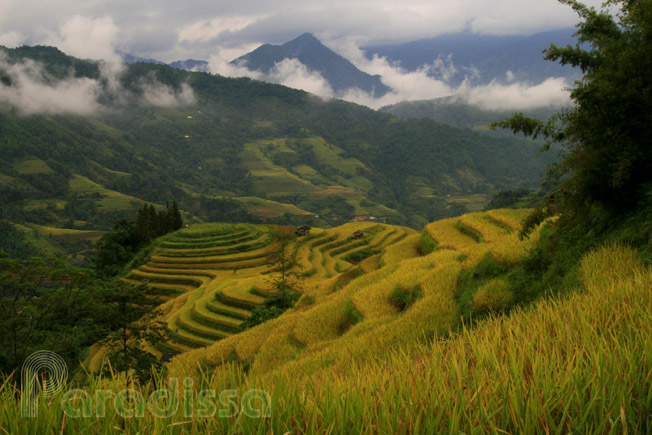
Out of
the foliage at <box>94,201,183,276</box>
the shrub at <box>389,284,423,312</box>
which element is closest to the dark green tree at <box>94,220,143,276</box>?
the foliage at <box>94,201,183,276</box>

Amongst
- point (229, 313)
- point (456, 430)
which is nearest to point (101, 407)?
point (456, 430)

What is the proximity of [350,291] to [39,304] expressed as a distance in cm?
1051

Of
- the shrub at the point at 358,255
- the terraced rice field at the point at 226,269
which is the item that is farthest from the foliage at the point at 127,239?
the shrub at the point at 358,255

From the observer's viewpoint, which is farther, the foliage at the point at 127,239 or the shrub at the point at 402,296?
the foliage at the point at 127,239

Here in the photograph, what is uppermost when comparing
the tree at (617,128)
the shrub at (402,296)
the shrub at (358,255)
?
the tree at (617,128)

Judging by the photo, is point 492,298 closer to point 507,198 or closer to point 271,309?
point 271,309

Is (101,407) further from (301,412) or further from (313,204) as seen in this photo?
(313,204)

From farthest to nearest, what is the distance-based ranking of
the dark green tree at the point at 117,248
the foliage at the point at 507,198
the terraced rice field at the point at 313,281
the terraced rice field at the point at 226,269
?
1. the foliage at the point at 507,198
2. the dark green tree at the point at 117,248
3. the terraced rice field at the point at 226,269
4. the terraced rice field at the point at 313,281

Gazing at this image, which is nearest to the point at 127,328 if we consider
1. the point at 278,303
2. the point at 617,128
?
the point at 617,128

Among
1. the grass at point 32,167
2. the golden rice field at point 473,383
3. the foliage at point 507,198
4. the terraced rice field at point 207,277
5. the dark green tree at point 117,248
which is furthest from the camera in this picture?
the grass at point 32,167

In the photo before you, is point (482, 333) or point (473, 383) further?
point (482, 333)

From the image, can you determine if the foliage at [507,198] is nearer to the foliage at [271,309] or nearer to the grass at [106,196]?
the foliage at [271,309]

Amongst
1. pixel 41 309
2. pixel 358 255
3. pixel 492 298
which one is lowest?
pixel 358 255

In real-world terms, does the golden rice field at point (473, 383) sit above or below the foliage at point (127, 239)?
above
